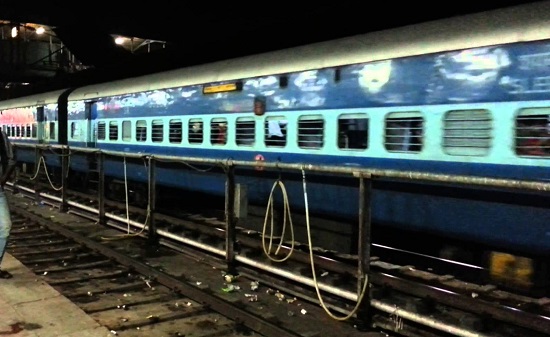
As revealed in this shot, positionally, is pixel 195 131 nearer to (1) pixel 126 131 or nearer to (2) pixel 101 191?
(2) pixel 101 191

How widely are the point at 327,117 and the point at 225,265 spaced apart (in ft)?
8.34

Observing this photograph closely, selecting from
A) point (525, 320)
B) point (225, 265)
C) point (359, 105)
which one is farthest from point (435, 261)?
point (525, 320)

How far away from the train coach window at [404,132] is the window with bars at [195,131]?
15.2 ft

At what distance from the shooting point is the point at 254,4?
674 inches

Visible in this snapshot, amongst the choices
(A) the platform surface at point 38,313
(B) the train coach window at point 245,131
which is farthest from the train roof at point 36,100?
(A) the platform surface at point 38,313

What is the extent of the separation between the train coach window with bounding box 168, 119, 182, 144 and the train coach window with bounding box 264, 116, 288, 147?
303 cm

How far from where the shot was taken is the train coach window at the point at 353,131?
7.47 metres

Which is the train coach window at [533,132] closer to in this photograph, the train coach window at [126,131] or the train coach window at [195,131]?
the train coach window at [195,131]

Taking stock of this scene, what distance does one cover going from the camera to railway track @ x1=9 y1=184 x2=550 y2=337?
454 cm

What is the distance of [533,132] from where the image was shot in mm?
5695

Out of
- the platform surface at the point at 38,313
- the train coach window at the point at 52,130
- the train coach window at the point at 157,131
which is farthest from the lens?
the train coach window at the point at 52,130

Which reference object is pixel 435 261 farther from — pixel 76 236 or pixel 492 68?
pixel 76 236

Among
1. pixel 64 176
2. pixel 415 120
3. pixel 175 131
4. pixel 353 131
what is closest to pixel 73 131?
pixel 64 176

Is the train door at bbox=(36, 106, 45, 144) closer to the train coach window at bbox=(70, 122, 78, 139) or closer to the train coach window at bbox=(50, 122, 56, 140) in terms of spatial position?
the train coach window at bbox=(50, 122, 56, 140)
